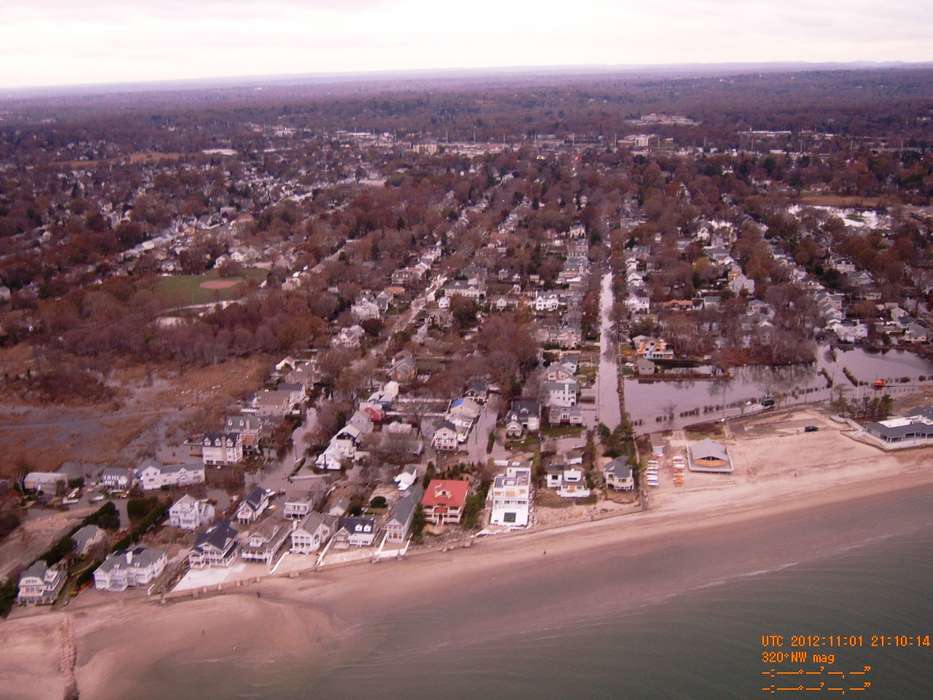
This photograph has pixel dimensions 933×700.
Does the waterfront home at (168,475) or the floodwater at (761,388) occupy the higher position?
the waterfront home at (168,475)

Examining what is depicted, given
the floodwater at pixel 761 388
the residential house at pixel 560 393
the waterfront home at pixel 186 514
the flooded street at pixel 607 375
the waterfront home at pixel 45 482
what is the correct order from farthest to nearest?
the residential house at pixel 560 393
the floodwater at pixel 761 388
the flooded street at pixel 607 375
the waterfront home at pixel 45 482
the waterfront home at pixel 186 514

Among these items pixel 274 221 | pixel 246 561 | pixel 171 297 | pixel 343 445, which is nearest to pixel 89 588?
pixel 246 561

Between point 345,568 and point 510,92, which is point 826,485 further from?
point 510,92

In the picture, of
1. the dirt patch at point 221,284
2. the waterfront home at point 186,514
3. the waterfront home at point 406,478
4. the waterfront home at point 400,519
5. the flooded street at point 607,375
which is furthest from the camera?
the dirt patch at point 221,284

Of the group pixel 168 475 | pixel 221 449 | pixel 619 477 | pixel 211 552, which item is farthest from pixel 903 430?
→ pixel 168 475

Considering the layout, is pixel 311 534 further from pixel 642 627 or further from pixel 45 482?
pixel 45 482

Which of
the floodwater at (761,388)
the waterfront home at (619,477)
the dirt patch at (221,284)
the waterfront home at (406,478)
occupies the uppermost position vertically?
the waterfront home at (619,477)

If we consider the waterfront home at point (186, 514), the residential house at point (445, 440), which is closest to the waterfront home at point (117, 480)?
the waterfront home at point (186, 514)

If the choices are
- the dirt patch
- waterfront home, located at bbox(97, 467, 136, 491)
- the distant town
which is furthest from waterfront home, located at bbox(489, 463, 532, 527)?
the dirt patch

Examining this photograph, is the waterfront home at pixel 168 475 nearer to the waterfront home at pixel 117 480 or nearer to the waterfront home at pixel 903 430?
the waterfront home at pixel 117 480
